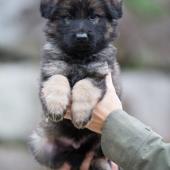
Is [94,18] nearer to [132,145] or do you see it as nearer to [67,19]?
[67,19]

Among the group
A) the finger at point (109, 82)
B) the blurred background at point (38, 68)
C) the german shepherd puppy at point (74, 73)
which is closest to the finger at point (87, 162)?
the german shepherd puppy at point (74, 73)

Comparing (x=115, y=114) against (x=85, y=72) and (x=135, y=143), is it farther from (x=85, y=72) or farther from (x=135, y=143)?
(x=85, y=72)

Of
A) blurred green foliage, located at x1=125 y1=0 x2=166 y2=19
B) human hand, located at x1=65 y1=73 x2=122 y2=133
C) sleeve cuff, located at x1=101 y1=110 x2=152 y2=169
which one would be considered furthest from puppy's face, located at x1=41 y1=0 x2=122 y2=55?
blurred green foliage, located at x1=125 y1=0 x2=166 y2=19

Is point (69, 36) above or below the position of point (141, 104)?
above

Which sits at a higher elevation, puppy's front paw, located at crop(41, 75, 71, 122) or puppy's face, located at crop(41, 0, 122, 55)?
puppy's face, located at crop(41, 0, 122, 55)

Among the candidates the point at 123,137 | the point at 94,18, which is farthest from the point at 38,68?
the point at 123,137

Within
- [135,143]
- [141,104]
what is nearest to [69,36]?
[135,143]

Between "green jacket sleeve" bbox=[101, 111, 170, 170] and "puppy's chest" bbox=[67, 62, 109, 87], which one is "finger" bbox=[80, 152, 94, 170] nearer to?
"puppy's chest" bbox=[67, 62, 109, 87]

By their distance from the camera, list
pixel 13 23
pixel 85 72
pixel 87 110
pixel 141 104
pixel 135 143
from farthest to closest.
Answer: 1. pixel 13 23
2. pixel 141 104
3. pixel 85 72
4. pixel 87 110
5. pixel 135 143
